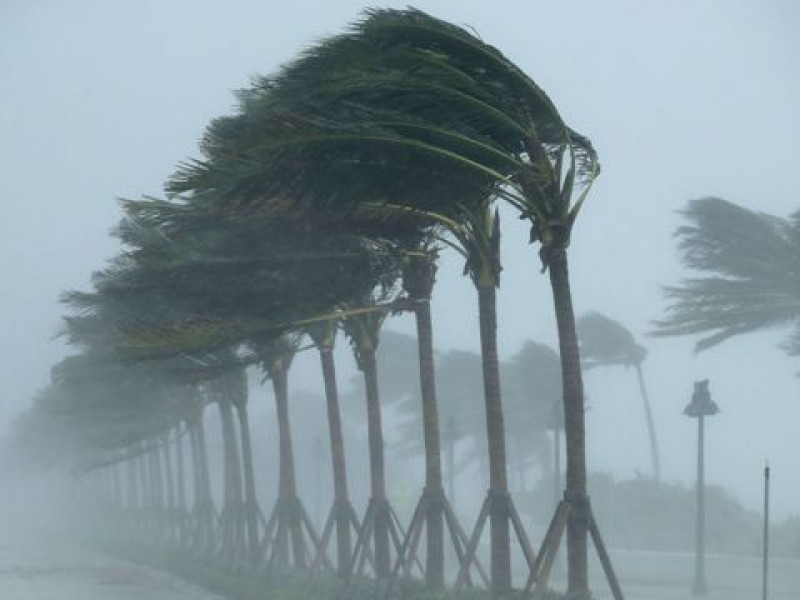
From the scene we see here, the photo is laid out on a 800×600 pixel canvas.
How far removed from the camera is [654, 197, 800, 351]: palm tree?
34.4 metres

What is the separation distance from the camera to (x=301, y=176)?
55.1ft

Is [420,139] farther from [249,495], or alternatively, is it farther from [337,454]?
[249,495]

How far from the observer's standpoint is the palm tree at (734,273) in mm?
34438

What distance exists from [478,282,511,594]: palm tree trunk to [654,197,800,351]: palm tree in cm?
1507

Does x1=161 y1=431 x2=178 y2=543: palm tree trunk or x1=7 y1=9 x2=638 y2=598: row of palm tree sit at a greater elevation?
x1=7 y1=9 x2=638 y2=598: row of palm tree

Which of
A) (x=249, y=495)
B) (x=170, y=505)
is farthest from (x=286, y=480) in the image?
(x=170, y=505)

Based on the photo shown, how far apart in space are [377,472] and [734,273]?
507 inches

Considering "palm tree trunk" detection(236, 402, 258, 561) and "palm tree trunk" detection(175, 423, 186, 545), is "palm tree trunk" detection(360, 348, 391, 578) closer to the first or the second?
"palm tree trunk" detection(236, 402, 258, 561)

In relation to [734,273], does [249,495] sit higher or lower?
lower

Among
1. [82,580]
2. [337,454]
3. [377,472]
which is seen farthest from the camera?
[82,580]

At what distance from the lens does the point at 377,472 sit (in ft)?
86.3

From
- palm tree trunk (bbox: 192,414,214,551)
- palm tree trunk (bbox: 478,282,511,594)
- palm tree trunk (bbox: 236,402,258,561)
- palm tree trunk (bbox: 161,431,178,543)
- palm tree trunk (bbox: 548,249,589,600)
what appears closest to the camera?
palm tree trunk (bbox: 548,249,589,600)

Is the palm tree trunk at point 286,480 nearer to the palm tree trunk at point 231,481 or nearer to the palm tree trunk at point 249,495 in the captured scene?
the palm tree trunk at point 249,495

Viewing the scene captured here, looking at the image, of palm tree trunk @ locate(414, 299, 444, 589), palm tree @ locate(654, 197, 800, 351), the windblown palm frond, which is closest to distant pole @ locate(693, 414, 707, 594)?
palm tree @ locate(654, 197, 800, 351)
